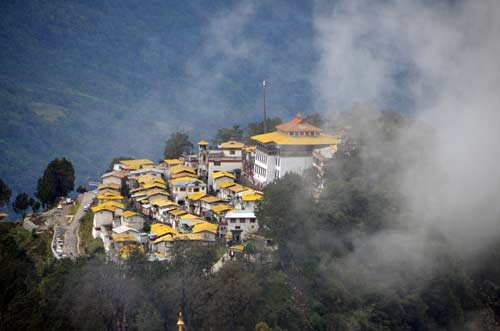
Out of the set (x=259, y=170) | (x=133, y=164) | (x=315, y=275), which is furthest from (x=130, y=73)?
(x=315, y=275)

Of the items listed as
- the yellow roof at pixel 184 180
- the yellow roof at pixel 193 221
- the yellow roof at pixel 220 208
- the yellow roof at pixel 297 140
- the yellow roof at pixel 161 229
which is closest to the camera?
the yellow roof at pixel 161 229

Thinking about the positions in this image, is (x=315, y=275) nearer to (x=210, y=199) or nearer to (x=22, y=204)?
(x=210, y=199)

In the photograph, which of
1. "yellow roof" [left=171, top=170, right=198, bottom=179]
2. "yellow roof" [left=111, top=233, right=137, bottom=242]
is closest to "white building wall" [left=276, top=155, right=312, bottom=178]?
"yellow roof" [left=171, top=170, right=198, bottom=179]

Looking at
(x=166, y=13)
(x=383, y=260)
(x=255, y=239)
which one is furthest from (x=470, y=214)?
(x=166, y=13)

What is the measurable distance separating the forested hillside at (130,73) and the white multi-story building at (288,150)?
8.65 metres

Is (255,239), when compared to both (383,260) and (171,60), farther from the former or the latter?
(171,60)

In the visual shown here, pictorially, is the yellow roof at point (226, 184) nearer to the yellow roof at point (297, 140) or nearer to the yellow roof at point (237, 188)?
the yellow roof at point (237, 188)

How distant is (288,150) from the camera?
19797mm

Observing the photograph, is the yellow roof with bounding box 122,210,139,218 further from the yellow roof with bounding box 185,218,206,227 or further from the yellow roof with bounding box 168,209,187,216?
the yellow roof with bounding box 185,218,206,227

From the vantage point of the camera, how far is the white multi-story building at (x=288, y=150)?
19.7 m

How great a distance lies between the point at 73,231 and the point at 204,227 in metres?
4.96

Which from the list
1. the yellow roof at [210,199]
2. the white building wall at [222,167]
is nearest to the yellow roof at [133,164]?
the white building wall at [222,167]

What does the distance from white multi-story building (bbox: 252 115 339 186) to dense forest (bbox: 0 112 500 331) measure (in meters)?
2.08

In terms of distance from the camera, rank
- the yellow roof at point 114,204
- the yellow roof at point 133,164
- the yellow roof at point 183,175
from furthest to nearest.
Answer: the yellow roof at point 133,164 → the yellow roof at point 183,175 → the yellow roof at point 114,204
